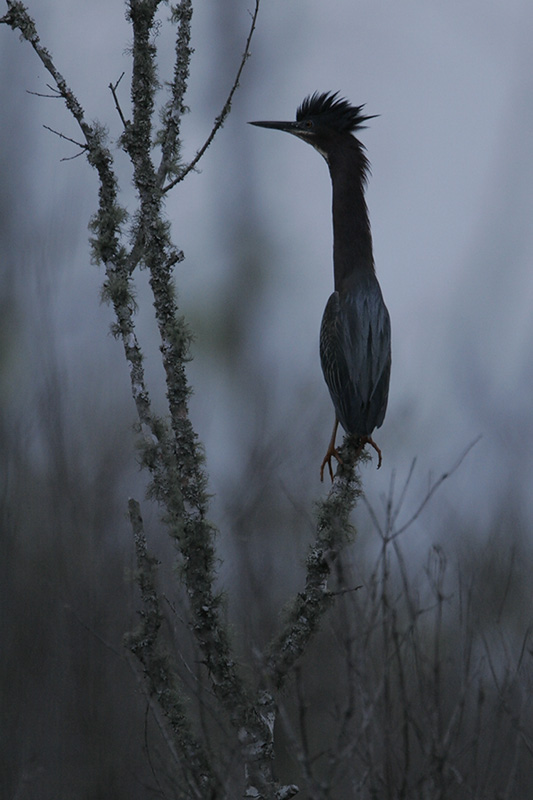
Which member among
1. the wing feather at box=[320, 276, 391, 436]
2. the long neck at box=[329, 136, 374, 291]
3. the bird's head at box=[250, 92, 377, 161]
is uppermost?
the bird's head at box=[250, 92, 377, 161]

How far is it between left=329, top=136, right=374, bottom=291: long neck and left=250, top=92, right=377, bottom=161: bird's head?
0.29 metres

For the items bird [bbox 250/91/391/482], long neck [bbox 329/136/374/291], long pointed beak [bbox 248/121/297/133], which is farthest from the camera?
long pointed beak [bbox 248/121/297/133]

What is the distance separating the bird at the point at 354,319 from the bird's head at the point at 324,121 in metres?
0.10

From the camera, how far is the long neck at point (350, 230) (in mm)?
4266

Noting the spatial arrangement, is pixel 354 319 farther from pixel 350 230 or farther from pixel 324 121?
pixel 324 121

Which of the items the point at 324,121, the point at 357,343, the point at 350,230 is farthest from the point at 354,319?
the point at 324,121

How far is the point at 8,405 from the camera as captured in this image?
23.8 ft

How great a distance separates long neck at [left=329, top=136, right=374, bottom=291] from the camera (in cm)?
427

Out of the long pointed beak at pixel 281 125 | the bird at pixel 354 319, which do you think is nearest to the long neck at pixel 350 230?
the bird at pixel 354 319

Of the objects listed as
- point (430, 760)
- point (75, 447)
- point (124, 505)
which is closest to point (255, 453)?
point (124, 505)

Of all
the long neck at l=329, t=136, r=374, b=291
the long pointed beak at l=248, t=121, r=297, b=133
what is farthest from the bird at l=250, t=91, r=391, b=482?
the long pointed beak at l=248, t=121, r=297, b=133

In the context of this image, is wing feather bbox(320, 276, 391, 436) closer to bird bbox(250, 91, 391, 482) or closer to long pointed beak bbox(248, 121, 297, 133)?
bird bbox(250, 91, 391, 482)

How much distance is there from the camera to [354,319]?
13.5 ft

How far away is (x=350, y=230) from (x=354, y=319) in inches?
17.9
